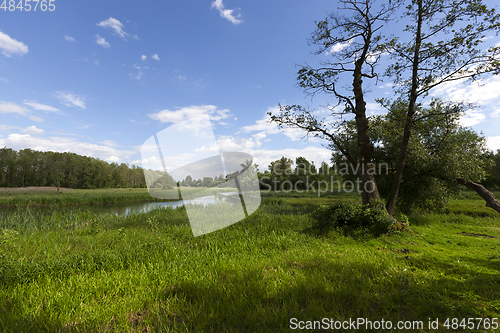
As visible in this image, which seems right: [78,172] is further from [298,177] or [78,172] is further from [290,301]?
[290,301]

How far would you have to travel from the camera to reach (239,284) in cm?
440

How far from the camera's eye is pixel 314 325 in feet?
10.5

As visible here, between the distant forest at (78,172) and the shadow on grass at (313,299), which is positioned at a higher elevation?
the distant forest at (78,172)

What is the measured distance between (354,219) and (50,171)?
321 feet

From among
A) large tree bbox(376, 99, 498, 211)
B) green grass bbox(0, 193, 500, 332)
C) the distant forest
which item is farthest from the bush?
the distant forest

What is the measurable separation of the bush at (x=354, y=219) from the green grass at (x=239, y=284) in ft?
3.69

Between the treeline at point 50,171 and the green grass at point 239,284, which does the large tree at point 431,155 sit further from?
the treeline at point 50,171

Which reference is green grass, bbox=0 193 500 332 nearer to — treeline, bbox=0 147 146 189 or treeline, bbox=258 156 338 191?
treeline, bbox=258 156 338 191

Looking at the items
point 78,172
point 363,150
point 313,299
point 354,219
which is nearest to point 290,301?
point 313,299

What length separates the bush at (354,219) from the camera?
351 inches

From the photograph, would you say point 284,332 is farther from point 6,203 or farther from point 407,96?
point 6,203

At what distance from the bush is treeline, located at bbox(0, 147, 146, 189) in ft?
196

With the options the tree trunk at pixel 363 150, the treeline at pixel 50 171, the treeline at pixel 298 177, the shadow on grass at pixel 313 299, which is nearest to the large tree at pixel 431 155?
the tree trunk at pixel 363 150

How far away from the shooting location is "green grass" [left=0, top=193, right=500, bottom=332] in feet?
11.1
